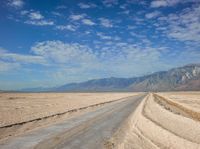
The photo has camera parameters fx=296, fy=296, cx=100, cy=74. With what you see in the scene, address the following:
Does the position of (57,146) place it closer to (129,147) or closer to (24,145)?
(24,145)

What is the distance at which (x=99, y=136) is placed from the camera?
1684cm

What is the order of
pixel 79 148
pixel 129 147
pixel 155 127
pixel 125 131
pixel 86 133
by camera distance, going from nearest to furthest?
pixel 79 148
pixel 129 147
pixel 86 133
pixel 125 131
pixel 155 127

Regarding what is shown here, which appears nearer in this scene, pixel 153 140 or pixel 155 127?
pixel 153 140

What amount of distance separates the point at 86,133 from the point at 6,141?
472 centimetres

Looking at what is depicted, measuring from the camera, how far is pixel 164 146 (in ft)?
48.9

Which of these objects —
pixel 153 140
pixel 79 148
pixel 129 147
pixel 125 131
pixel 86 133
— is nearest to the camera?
pixel 79 148

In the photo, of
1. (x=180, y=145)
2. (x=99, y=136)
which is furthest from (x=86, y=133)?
(x=180, y=145)

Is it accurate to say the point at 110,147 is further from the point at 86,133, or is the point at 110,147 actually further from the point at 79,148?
the point at 86,133

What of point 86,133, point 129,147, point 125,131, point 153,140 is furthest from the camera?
point 125,131

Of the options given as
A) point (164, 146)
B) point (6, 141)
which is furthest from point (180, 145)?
point (6, 141)

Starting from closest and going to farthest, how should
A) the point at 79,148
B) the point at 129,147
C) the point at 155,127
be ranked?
the point at 79,148 < the point at 129,147 < the point at 155,127

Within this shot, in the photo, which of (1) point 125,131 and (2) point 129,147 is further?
(1) point 125,131

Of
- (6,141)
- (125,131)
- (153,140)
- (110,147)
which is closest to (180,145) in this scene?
(153,140)

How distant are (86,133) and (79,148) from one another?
441 cm
